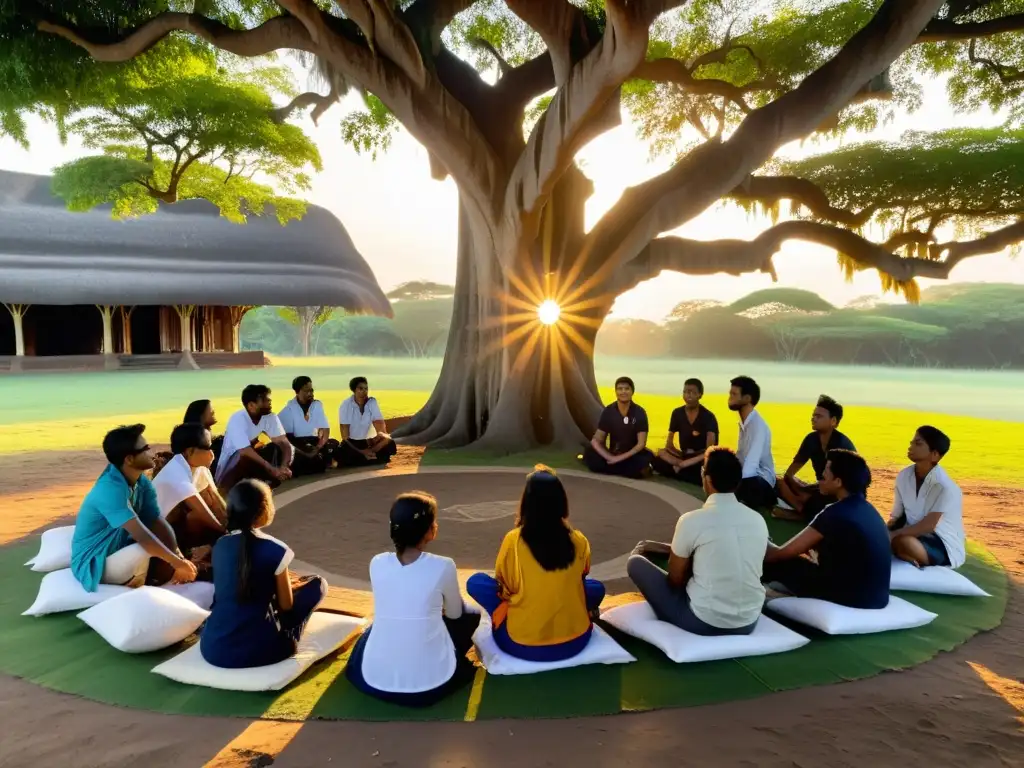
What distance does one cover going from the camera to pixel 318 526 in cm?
707

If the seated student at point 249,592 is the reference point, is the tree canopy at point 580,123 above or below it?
above

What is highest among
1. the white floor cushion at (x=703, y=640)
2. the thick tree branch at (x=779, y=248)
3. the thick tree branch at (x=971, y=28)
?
the thick tree branch at (x=971, y=28)

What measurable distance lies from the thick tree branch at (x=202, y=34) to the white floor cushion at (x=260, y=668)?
775 centimetres

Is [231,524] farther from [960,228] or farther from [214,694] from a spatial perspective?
[960,228]

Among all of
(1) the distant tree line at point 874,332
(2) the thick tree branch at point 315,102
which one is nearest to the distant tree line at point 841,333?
(1) the distant tree line at point 874,332

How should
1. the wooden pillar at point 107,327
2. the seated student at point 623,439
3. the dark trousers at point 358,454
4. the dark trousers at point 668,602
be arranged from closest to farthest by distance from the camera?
the dark trousers at point 668,602, the seated student at point 623,439, the dark trousers at point 358,454, the wooden pillar at point 107,327

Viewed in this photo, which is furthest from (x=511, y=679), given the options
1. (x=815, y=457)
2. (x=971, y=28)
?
(x=971, y=28)

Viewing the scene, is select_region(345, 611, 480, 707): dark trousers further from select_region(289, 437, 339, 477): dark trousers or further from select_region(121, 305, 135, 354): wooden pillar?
select_region(121, 305, 135, 354): wooden pillar

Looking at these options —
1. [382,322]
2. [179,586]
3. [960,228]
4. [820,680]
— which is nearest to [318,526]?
[179,586]

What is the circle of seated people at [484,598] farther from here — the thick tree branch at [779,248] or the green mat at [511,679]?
the thick tree branch at [779,248]

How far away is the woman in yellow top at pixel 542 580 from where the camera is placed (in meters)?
3.62

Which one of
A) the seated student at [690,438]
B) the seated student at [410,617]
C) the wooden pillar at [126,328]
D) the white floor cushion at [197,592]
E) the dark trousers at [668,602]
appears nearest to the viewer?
the seated student at [410,617]

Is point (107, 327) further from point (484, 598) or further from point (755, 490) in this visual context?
point (484, 598)

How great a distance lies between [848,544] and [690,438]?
4.73 m
